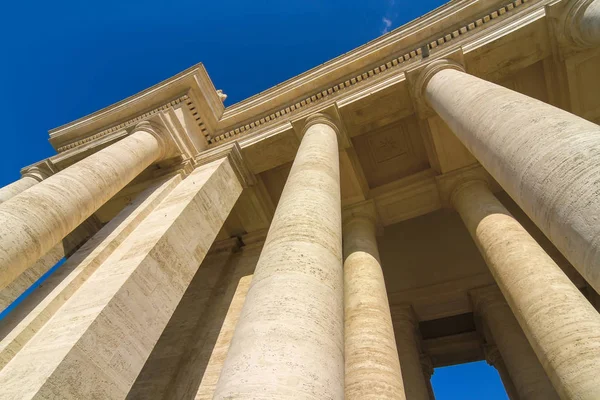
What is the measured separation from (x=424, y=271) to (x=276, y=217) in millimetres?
14018

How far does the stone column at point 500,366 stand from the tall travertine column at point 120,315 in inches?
493

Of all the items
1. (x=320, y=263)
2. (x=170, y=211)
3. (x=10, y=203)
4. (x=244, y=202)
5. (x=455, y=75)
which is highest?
(x=244, y=202)

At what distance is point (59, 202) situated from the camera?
9.37 metres

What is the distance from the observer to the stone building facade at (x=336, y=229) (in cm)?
562

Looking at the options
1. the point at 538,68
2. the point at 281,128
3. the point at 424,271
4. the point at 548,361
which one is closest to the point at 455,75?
the point at 538,68

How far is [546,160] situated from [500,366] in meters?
13.0

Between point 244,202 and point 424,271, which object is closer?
point 244,202

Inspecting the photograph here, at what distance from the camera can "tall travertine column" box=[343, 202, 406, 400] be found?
845cm

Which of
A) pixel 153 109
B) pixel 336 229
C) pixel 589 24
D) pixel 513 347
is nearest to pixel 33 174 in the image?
pixel 153 109

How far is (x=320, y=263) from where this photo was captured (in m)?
6.50

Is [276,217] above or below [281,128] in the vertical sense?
below

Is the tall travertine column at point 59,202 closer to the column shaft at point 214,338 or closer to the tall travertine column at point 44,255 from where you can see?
the tall travertine column at point 44,255

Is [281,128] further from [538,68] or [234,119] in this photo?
[538,68]

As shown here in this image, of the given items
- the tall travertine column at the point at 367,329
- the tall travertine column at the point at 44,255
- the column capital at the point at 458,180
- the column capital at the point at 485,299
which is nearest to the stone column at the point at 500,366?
the column capital at the point at 485,299
